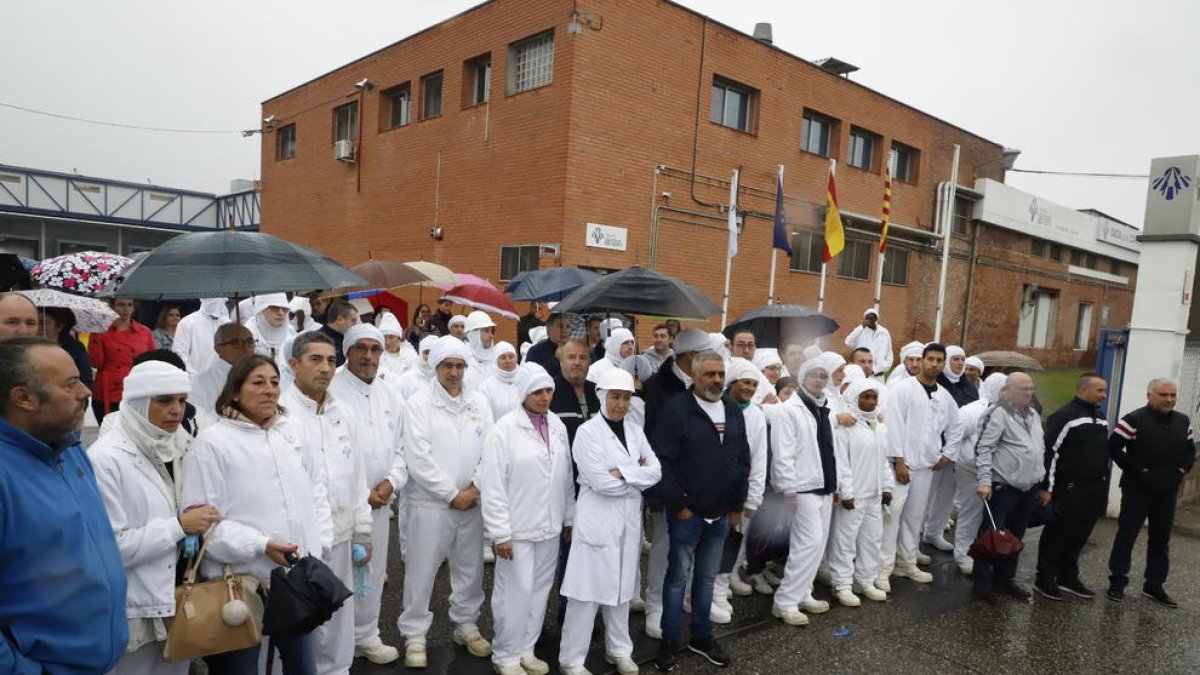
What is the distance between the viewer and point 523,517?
13.6ft

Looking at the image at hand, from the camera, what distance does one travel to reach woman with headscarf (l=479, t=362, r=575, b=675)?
4125 mm

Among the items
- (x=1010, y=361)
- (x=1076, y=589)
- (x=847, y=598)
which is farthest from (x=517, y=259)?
(x=1076, y=589)

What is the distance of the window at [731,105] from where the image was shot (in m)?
15.7

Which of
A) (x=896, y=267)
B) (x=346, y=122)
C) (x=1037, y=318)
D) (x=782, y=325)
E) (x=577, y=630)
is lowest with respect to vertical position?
(x=577, y=630)

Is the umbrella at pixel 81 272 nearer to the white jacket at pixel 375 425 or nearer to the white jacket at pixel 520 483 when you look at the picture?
the white jacket at pixel 375 425

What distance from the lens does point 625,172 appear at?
45.7 ft

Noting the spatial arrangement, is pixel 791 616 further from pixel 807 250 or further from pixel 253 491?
pixel 807 250

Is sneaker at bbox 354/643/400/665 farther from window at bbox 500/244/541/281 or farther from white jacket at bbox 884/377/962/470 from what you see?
window at bbox 500/244/541/281

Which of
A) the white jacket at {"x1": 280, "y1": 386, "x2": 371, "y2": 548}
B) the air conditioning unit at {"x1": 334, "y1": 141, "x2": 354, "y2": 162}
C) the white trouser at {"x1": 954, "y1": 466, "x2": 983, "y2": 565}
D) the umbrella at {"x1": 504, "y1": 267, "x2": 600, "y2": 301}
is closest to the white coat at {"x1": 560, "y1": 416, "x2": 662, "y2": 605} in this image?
the white jacket at {"x1": 280, "y1": 386, "x2": 371, "y2": 548}

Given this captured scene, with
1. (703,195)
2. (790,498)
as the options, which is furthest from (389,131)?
(790,498)

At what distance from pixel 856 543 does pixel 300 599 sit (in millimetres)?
4544

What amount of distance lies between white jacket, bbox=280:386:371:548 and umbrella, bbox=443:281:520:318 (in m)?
4.52

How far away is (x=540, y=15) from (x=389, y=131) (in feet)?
20.2

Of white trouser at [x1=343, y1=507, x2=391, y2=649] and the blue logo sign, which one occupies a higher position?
the blue logo sign
